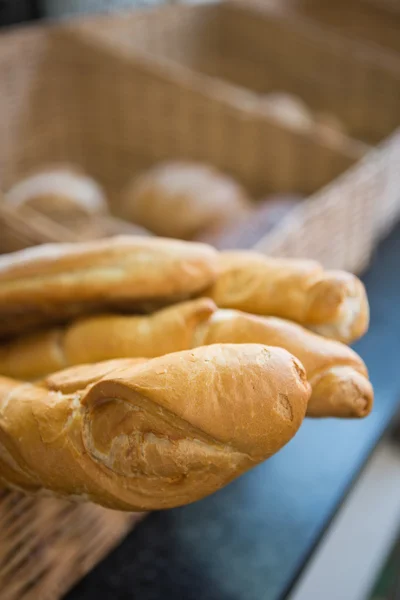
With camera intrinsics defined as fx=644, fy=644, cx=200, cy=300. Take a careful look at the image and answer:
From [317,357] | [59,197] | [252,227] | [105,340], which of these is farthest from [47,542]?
[59,197]

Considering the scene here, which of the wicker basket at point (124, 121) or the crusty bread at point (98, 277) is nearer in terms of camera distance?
the crusty bread at point (98, 277)

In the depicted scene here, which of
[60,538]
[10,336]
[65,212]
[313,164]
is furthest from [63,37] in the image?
[60,538]

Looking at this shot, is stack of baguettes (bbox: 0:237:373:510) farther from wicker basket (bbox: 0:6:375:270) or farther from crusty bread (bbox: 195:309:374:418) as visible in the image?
wicker basket (bbox: 0:6:375:270)

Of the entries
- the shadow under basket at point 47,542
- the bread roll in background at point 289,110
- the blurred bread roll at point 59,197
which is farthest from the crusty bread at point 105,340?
the bread roll in background at point 289,110

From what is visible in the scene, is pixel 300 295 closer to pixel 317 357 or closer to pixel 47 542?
pixel 317 357

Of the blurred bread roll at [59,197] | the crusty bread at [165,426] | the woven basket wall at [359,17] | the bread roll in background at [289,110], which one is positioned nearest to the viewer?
the crusty bread at [165,426]

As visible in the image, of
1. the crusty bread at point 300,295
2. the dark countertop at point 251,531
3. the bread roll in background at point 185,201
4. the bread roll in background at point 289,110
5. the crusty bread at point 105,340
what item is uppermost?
the crusty bread at point 300,295

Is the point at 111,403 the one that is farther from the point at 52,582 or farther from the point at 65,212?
the point at 65,212

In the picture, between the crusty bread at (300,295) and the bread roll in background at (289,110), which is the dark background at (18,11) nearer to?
the bread roll in background at (289,110)
